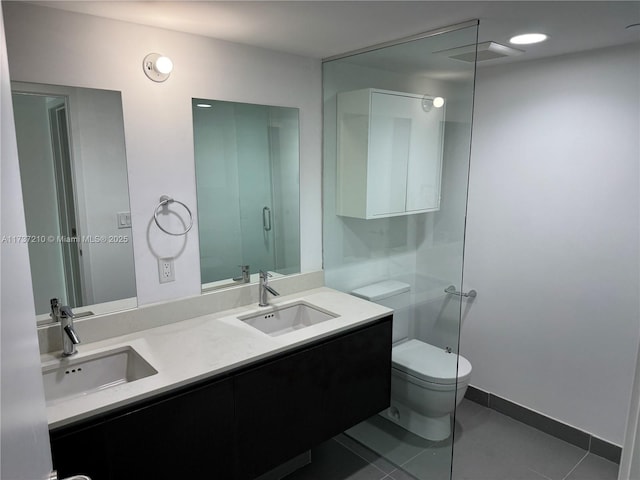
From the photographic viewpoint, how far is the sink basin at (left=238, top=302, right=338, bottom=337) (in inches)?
90.4

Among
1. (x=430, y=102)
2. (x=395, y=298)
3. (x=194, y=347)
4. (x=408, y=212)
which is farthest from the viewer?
(x=395, y=298)

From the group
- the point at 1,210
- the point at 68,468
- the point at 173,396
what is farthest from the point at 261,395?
the point at 1,210

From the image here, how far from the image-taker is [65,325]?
170 cm

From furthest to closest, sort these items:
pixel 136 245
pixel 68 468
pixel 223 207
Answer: pixel 223 207
pixel 136 245
pixel 68 468

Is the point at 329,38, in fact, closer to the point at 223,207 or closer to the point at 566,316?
the point at 223,207

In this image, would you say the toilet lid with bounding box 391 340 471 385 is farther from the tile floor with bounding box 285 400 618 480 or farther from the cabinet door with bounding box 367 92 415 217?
the cabinet door with bounding box 367 92 415 217

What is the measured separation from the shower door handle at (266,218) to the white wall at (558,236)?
1.47m

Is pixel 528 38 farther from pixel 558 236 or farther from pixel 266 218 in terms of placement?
pixel 266 218

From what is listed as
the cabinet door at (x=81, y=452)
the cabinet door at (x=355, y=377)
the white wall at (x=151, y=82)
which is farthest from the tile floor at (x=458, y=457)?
the white wall at (x=151, y=82)

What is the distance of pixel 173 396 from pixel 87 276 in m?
0.70

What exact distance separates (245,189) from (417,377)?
4.70 feet

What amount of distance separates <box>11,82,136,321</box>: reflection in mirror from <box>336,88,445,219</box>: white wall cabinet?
126cm

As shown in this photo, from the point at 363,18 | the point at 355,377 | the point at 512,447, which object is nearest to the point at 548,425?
the point at 512,447

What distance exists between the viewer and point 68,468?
1.36 metres
